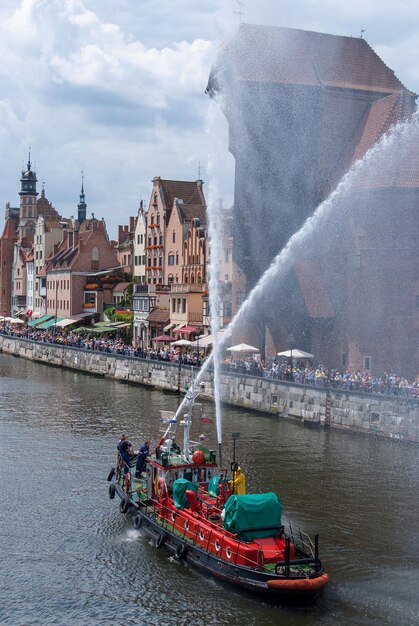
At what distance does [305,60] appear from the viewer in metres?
66.6

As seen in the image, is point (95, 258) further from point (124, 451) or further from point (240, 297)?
point (124, 451)

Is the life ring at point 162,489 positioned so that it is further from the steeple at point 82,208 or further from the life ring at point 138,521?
the steeple at point 82,208

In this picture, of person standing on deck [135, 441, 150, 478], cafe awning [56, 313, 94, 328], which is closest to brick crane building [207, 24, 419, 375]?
person standing on deck [135, 441, 150, 478]

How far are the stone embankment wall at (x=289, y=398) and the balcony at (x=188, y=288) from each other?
10065 millimetres

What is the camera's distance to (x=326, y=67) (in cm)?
6744

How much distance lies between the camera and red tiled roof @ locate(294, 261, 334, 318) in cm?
6194

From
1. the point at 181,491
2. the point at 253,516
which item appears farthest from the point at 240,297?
the point at 253,516

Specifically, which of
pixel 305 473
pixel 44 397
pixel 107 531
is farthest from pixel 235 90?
pixel 107 531

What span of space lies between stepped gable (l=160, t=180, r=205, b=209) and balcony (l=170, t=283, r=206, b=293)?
12.6 metres

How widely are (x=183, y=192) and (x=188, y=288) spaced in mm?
16839

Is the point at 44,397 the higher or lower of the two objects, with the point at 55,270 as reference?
lower

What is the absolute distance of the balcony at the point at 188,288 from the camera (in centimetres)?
8195

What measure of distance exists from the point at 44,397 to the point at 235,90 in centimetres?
2639

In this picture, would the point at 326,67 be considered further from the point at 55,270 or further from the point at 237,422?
the point at 55,270
